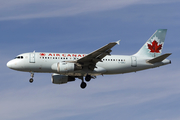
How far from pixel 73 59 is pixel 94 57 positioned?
3.47 meters

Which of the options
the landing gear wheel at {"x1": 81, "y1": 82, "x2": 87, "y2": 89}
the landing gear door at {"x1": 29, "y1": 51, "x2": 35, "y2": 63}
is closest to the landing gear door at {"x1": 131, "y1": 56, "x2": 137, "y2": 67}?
the landing gear wheel at {"x1": 81, "y1": 82, "x2": 87, "y2": 89}

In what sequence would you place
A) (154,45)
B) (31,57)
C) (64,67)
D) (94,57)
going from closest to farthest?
(64,67)
(94,57)
(31,57)
(154,45)

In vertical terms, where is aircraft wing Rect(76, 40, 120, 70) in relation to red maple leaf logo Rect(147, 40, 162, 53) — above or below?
below

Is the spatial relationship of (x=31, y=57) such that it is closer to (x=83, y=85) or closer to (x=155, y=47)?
(x=83, y=85)

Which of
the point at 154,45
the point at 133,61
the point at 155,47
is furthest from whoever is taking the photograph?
the point at 154,45

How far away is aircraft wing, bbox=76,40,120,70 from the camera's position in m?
44.7

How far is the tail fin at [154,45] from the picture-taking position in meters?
53.7

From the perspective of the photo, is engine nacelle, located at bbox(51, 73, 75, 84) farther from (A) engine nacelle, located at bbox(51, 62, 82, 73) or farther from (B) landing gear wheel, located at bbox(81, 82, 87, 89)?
(A) engine nacelle, located at bbox(51, 62, 82, 73)

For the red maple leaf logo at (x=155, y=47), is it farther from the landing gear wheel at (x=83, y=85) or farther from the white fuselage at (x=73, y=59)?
the landing gear wheel at (x=83, y=85)

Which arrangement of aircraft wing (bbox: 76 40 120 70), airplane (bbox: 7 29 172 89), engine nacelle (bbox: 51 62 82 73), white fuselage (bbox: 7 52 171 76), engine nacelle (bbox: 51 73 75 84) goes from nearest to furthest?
aircraft wing (bbox: 76 40 120 70), engine nacelle (bbox: 51 62 82 73), airplane (bbox: 7 29 172 89), white fuselage (bbox: 7 52 171 76), engine nacelle (bbox: 51 73 75 84)

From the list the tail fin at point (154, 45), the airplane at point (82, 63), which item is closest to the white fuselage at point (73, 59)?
the airplane at point (82, 63)

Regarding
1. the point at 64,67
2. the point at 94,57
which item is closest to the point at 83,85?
the point at 64,67

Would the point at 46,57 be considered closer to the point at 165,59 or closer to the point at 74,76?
the point at 74,76

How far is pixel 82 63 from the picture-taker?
4822 centimetres
